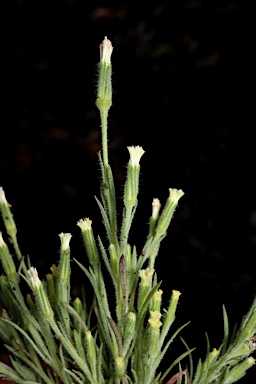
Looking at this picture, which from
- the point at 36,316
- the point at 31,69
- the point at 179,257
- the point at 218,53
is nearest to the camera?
the point at 36,316

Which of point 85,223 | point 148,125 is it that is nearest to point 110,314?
point 85,223

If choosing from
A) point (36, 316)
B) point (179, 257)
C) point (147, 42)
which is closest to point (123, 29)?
point (147, 42)

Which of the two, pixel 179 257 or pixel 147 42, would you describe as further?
pixel 147 42

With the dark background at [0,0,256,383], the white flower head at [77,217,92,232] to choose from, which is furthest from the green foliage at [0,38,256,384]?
the dark background at [0,0,256,383]

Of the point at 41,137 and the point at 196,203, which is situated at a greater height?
the point at 41,137

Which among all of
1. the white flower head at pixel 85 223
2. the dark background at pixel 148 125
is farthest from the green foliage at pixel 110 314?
the dark background at pixel 148 125

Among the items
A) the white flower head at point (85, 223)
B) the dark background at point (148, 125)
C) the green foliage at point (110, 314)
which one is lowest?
the green foliage at point (110, 314)

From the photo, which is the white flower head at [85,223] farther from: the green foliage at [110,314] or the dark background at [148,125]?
the dark background at [148,125]

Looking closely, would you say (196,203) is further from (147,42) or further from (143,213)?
(147,42)
